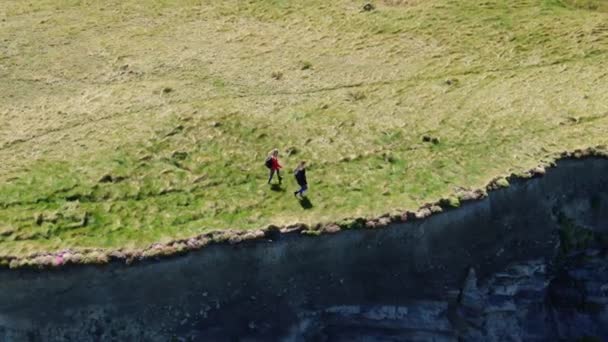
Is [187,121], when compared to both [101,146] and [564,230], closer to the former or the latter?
[101,146]

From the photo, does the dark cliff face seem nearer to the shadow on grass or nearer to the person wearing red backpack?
the shadow on grass

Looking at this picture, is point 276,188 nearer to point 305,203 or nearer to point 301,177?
point 305,203

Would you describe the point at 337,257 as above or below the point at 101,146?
below

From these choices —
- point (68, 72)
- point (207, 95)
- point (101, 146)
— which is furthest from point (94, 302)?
point (68, 72)

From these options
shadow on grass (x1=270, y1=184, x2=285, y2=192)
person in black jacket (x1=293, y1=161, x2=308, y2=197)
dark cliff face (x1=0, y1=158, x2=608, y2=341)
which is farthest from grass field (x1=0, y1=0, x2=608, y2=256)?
dark cliff face (x1=0, y1=158, x2=608, y2=341)

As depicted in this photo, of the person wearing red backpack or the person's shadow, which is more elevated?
the person wearing red backpack

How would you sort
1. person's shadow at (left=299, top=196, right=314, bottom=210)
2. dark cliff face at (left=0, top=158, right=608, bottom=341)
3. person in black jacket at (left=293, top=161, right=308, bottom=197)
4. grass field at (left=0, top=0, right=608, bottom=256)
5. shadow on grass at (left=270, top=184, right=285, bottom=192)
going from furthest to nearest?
shadow on grass at (left=270, top=184, right=285, bottom=192) < grass field at (left=0, top=0, right=608, bottom=256) < person's shadow at (left=299, top=196, right=314, bottom=210) < person in black jacket at (left=293, top=161, right=308, bottom=197) < dark cliff face at (left=0, top=158, right=608, bottom=341)

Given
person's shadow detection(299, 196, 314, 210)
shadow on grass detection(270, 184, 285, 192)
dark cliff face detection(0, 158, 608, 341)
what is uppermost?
shadow on grass detection(270, 184, 285, 192)
